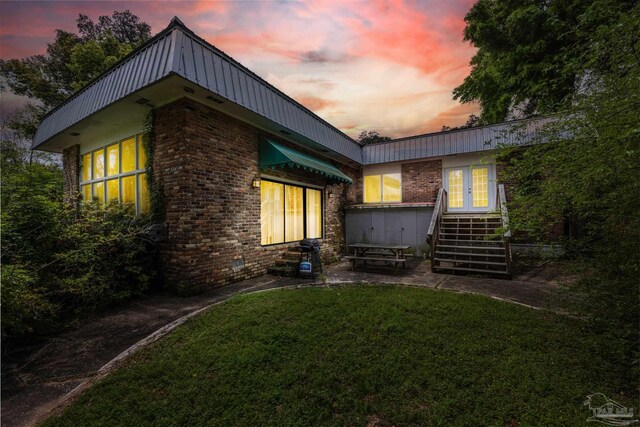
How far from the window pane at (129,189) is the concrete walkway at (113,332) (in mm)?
3073

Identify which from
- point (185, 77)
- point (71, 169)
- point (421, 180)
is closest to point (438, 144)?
point (421, 180)

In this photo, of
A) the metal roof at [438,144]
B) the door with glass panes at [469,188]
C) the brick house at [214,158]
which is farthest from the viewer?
the door with glass panes at [469,188]

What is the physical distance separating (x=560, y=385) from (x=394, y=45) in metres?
8.62

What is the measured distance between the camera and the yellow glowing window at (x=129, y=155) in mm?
6371

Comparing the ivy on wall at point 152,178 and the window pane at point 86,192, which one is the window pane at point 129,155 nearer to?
the ivy on wall at point 152,178

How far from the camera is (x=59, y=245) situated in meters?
4.14

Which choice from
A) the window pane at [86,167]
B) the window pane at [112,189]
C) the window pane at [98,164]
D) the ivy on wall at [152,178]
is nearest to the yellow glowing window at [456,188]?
the ivy on wall at [152,178]

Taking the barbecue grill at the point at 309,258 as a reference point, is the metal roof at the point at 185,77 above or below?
above

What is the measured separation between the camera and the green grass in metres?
2.00

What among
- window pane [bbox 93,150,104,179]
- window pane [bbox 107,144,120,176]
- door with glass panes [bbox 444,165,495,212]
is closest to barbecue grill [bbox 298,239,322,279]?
window pane [bbox 107,144,120,176]

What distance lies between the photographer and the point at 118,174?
264 inches

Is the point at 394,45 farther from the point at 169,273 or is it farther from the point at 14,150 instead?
the point at 14,150

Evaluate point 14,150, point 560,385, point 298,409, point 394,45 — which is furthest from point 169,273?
point 394,45

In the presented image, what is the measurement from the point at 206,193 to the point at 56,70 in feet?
60.9
